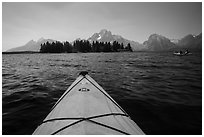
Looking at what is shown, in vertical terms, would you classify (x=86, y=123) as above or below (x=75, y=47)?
below

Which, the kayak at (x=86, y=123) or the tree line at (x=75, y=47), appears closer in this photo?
the kayak at (x=86, y=123)

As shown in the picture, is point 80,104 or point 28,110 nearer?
point 80,104

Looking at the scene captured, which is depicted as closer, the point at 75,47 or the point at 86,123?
the point at 86,123

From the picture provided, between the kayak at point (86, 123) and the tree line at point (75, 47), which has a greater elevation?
the tree line at point (75, 47)

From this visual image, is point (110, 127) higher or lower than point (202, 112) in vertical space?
higher

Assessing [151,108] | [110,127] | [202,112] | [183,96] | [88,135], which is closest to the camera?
[88,135]

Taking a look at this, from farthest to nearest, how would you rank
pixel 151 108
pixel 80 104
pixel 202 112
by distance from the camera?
pixel 151 108
pixel 202 112
pixel 80 104

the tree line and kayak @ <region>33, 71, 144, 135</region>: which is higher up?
the tree line

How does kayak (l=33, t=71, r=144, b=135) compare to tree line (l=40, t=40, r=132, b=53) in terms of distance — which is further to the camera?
tree line (l=40, t=40, r=132, b=53)

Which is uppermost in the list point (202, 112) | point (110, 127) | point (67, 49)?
point (67, 49)

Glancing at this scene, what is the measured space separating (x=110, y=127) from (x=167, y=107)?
467 centimetres

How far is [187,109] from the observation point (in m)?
6.09

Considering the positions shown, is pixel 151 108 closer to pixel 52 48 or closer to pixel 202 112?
pixel 202 112

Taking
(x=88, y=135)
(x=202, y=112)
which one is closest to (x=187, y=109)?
(x=202, y=112)
